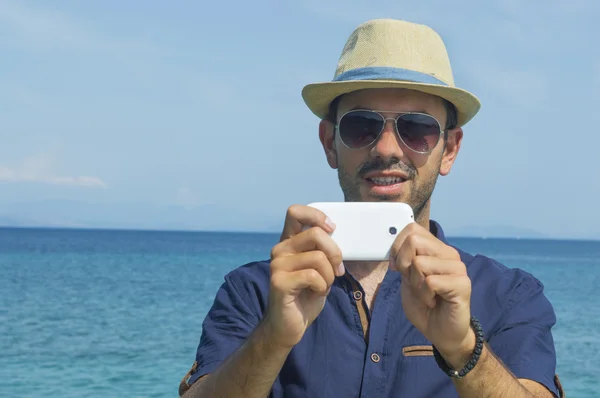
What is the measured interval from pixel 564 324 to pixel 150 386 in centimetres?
1946

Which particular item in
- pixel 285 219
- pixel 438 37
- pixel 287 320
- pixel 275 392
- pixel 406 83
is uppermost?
pixel 438 37

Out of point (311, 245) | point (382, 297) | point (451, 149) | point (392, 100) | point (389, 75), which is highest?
point (389, 75)

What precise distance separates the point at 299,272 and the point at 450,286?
0.53m

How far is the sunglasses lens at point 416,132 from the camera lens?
13.1 feet

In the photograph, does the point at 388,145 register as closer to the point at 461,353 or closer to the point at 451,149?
the point at 451,149

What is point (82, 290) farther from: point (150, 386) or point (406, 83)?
point (406, 83)

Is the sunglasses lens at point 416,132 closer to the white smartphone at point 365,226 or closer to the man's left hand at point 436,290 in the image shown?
the white smartphone at point 365,226

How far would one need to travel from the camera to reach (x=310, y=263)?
115 inches

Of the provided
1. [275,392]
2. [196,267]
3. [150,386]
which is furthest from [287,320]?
[196,267]

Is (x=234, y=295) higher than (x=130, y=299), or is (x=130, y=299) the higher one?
(x=234, y=295)

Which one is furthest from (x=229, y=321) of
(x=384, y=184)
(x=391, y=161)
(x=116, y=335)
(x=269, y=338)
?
(x=116, y=335)

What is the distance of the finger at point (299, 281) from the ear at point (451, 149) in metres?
1.65

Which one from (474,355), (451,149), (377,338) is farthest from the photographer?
(451,149)

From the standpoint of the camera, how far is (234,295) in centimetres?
395
